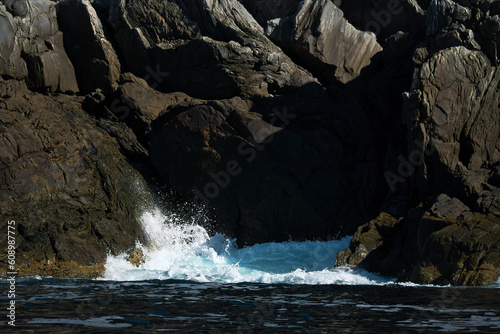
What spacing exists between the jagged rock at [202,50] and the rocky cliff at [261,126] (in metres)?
0.06

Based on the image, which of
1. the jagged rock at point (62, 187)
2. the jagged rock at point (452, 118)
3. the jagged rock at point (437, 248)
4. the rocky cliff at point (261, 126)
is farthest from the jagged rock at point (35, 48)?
the jagged rock at point (452, 118)

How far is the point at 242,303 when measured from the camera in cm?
1054

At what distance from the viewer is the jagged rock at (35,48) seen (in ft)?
74.0

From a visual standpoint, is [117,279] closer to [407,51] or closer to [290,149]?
[290,149]

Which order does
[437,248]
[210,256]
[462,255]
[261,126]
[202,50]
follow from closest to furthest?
1. [462,255]
2. [437,248]
3. [210,256]
4. [261,126]
5. [202,50]

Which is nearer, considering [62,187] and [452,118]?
[452,118]

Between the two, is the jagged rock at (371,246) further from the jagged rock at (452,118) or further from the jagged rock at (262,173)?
the jagged rock at (262,173)

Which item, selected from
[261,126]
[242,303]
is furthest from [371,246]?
[242,303]

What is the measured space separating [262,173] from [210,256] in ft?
11.0

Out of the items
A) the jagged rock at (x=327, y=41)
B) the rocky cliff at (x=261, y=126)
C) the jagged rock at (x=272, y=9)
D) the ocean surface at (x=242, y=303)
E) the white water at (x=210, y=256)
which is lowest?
the white water at (x=210, y=256)

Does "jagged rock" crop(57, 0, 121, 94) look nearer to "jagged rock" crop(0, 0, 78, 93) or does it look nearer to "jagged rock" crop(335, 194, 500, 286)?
"jagged rock" crop(0, 0, 78, 93)

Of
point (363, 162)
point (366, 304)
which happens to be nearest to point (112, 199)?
point (363, 162)

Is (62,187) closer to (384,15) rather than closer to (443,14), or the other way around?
(443,14)

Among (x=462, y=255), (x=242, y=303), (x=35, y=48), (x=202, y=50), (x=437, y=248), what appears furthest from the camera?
(x=202, y=50)
